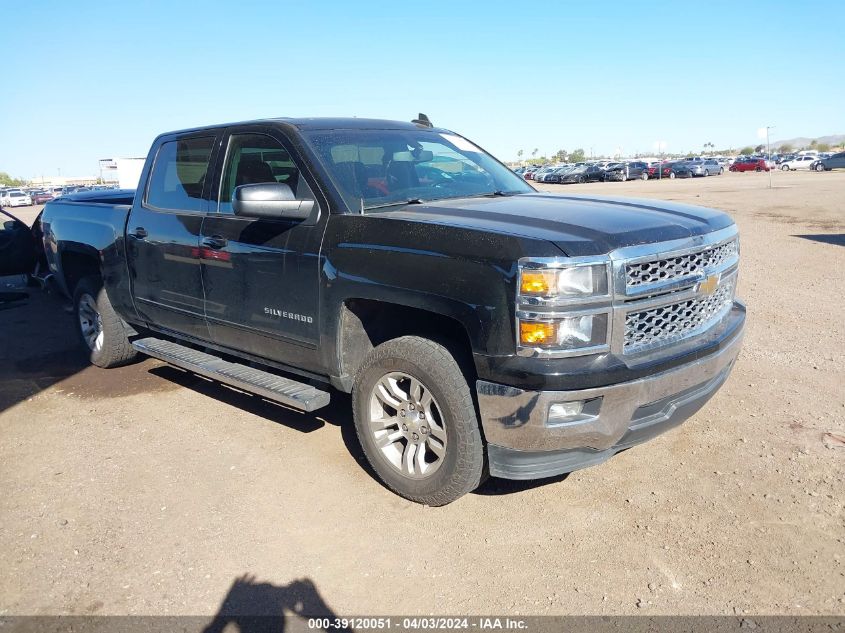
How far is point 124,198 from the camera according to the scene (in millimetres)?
7578

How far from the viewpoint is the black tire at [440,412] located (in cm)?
322

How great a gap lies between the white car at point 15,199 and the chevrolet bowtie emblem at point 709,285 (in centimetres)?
5592

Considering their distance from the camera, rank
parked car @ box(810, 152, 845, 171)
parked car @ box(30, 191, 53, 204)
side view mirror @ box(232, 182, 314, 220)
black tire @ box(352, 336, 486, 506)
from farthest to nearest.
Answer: parked car @ box(810, 152, 845, 171) < parked car @ box(30, 191, 53, 204) < side view mirror @ box(232, 182, 314, 220) < black tire @ box(352, 336, 486, 506)

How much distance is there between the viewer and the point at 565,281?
9.44ft

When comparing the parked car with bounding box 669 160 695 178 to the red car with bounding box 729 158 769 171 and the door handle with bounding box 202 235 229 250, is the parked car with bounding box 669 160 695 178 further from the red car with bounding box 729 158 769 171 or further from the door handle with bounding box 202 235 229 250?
the door handle with bounding box 202 235 229 250

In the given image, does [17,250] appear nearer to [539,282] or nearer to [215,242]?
[215,242]

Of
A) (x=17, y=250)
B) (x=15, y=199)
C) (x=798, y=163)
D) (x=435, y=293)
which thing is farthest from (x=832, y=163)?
(x=15, y=199)

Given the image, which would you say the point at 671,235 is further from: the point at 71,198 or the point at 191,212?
the point at 71,198

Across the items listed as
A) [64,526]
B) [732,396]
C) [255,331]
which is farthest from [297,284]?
[732,396]

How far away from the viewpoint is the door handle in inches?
170

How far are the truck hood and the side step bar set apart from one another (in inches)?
45.6

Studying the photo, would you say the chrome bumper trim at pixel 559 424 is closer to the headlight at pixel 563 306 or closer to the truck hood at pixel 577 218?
the headlight at pixel 563 306

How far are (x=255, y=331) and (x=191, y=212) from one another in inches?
43.5

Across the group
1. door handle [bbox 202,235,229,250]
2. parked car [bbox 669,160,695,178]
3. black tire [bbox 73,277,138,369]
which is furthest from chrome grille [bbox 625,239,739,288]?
parked car [bbox 669,160,695,178]
